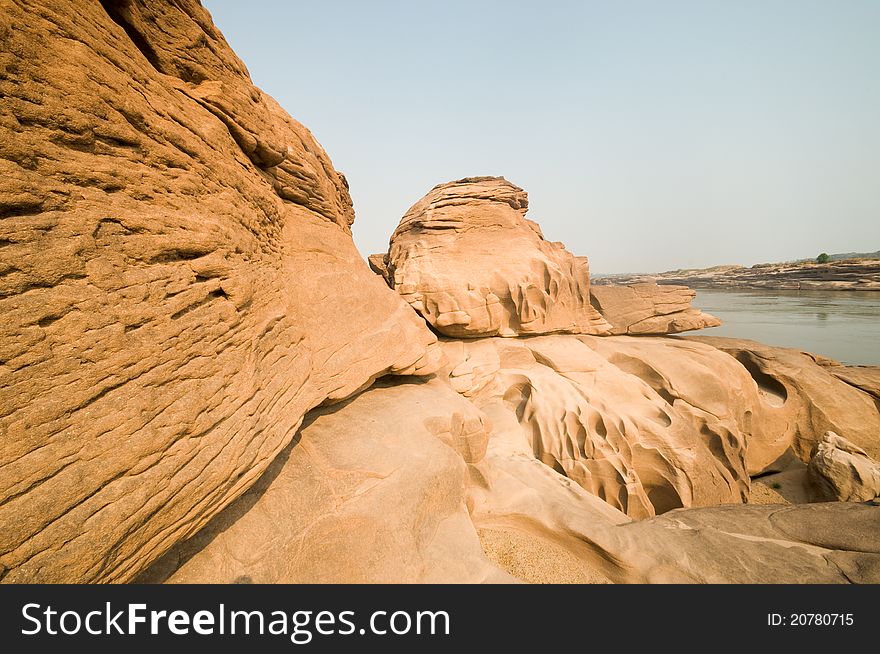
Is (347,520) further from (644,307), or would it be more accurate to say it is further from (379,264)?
(644,307)

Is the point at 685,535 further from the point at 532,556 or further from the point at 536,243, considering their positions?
the point at 536,243

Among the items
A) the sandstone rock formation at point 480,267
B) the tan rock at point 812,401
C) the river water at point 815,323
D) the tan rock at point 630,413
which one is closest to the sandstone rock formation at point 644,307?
the tan rock at point 630,413

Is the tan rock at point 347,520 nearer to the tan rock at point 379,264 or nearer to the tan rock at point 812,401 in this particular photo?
the tan rock at point 379,264

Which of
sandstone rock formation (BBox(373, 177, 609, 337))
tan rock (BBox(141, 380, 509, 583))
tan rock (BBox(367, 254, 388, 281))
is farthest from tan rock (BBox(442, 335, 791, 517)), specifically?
tan rock (BBox(367, 254, 388, 281))

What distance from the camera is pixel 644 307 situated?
9367 mm

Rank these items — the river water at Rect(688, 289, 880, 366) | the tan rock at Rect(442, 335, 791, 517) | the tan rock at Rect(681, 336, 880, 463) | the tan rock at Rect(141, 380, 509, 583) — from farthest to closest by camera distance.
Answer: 1. the river water at Rect(688, 289, 880, 366)
2. the tan rock at Rect(681, 336, 880, 463)
3. the tan rock at Rect(442, 335, 791, 517)
4. the tan rock at Rect(141, 380, 509, 583)

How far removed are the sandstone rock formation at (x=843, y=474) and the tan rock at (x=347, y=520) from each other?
738 centimetres

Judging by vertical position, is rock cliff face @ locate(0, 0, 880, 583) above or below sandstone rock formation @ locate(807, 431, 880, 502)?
above

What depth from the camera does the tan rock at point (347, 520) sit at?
7.19 ft

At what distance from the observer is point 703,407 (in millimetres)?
6805

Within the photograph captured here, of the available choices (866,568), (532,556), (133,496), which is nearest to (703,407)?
(866,568)

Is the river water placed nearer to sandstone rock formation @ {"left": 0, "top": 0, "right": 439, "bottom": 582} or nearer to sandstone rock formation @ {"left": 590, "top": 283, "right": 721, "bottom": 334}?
sandstone rock formation @ {"left": 590, "top": 283, "right": 721, "bottom": 334}

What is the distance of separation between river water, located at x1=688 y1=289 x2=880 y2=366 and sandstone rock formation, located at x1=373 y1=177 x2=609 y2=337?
1099cm

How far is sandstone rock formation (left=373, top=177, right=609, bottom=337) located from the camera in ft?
22.7
